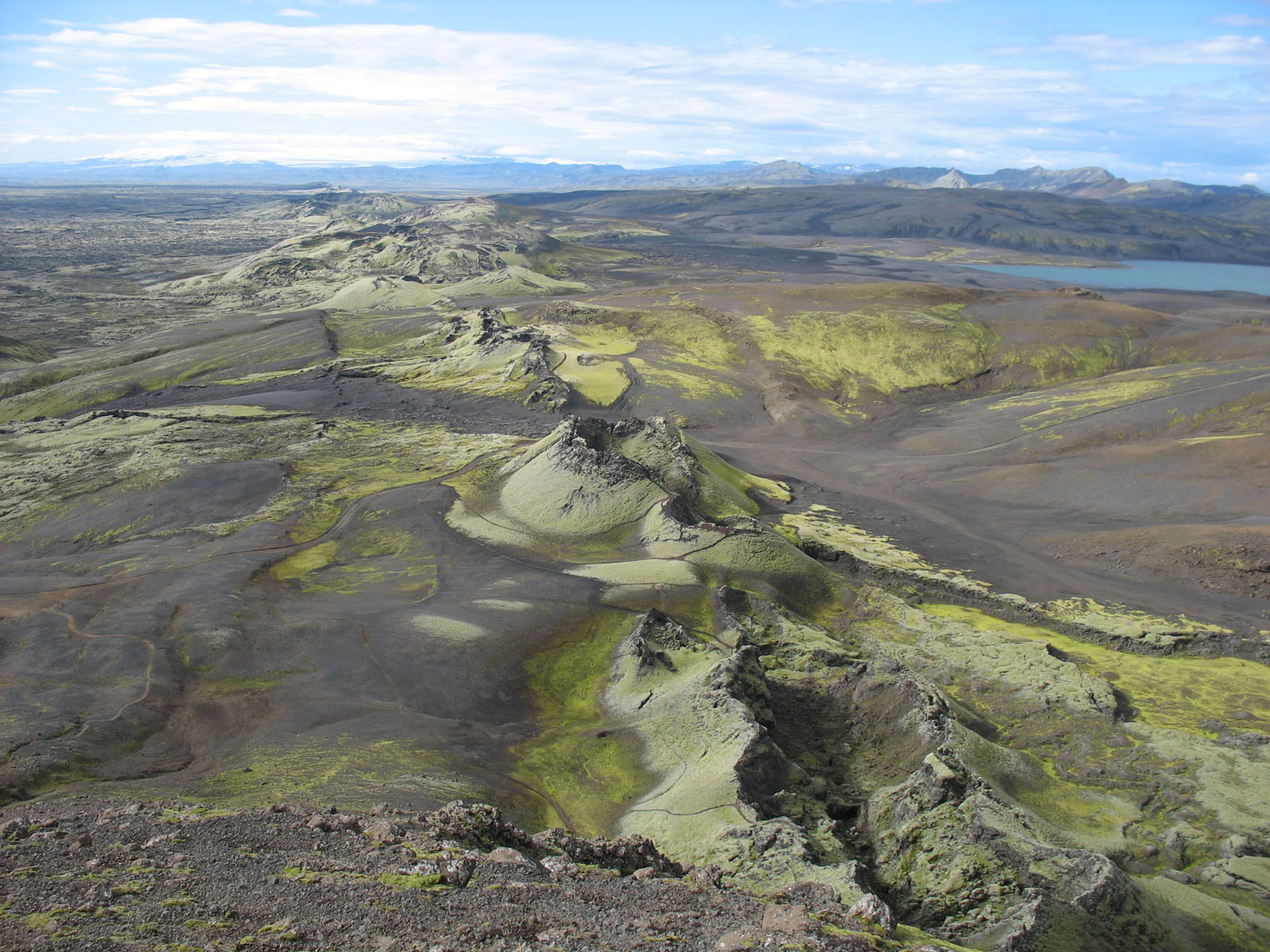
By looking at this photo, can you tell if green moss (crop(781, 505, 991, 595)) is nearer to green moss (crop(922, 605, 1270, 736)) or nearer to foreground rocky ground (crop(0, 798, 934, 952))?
green moss (crop(922, 605, 1270, 736))

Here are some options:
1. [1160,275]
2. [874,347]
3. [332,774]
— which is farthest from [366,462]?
[1160,275]

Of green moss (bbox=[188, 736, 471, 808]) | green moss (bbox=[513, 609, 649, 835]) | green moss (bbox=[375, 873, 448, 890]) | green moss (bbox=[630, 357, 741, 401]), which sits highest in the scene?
green moss (bbox=[630, 357, 741, 401])

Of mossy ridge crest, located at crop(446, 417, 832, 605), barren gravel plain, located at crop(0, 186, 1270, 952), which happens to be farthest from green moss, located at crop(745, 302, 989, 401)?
mossy ridge crest, located at crop(446, 417, 832, 605)

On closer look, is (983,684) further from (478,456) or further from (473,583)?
(478,456)

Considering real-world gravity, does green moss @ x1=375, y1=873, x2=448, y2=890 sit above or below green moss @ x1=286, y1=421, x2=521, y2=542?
above

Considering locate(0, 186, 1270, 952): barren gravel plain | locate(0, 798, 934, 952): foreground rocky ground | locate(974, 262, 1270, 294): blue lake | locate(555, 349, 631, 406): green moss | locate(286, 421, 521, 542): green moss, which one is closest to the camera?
locate(0, 798, 934, 952): foreground rocky ground

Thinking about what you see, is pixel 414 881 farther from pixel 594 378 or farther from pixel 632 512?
pixel 594 378

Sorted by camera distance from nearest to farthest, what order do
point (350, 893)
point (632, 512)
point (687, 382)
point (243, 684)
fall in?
point (350, 893)
point (243, 684)
point (632, 512)
point (687, 382)
